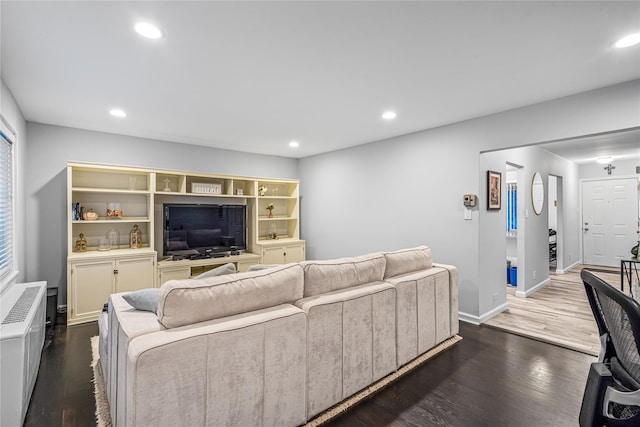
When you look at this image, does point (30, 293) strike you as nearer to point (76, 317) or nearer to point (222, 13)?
point (76, 317)

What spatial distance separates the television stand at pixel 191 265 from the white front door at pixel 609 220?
24.5ft

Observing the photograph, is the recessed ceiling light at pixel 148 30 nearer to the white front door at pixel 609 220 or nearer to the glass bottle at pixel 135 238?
the glass bottle at pixel 135 238

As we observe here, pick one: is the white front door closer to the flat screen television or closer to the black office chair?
the black office chair

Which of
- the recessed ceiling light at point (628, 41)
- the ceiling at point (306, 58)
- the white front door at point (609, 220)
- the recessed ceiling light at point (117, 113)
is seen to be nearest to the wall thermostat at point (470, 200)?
the ceiling at point (306, 58)

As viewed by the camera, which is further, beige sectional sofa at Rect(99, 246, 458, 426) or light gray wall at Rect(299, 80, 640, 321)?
light gray wall at Rect(299, 80, 640, 321)

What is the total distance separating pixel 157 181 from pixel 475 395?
4.67 m

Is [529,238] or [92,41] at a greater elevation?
[92,41]

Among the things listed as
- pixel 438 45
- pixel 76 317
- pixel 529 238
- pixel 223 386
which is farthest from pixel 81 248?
pixel 529 238

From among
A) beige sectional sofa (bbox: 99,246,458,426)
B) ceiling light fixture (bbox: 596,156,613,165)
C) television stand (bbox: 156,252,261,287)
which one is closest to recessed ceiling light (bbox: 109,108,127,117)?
television stand (bbox: 156,252,261,287)

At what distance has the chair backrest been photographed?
1004mm

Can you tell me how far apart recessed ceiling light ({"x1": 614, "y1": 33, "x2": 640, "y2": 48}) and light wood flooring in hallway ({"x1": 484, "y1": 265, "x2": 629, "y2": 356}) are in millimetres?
2516

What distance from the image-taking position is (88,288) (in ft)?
11.7

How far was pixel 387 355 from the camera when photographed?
7.68ft

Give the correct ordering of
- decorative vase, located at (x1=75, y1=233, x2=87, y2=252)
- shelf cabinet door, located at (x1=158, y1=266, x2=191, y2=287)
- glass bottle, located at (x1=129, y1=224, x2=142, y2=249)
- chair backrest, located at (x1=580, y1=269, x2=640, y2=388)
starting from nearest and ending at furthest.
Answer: chair backrest, located at (x1=580, y1=269, x2=640, y2=388) < decorative vase, located at (x1=75, y1=233, x2=87, y2=252) < shelf cabinet door, located at (x1=158, y1=266, x2=191, y2=287) < glass bottle, located at (x1=129, y1=224, x2=142, y2=249)
